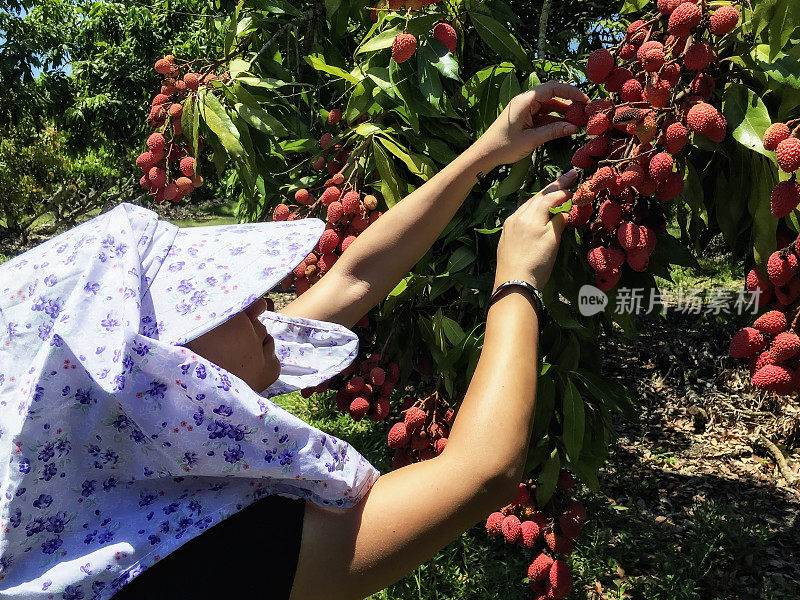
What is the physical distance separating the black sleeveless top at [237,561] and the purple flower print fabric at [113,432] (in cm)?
4

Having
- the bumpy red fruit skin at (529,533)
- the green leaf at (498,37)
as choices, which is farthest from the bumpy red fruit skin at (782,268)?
the bumpy red fruit skin at (529,533)

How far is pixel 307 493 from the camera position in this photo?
96 centimetres

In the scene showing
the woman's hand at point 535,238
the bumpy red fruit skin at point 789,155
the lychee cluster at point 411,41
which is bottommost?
the woman's hand at point 535,238

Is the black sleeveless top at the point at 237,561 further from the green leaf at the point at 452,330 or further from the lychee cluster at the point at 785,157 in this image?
the green leaf at the point at 452,330

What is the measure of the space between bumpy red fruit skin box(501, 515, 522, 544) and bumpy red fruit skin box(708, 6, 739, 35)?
124 centimetres

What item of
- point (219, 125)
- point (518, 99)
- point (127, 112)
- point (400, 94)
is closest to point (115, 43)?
point (127, 112)

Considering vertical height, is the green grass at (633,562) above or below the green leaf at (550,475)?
below

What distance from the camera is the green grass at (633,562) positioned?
2.56 m

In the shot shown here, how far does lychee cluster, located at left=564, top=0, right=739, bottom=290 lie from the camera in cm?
110

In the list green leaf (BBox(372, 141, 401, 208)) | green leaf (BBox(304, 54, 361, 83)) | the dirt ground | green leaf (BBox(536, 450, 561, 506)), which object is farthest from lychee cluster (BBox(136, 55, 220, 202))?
the dirt ground

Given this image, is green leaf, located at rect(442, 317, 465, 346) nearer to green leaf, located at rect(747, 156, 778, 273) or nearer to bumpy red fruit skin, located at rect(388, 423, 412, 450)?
bumpy red fruit skin, located at rect(388, 423, 412, 450)

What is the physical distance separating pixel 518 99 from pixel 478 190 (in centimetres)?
43

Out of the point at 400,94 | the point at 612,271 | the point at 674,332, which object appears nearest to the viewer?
the point at 612,271

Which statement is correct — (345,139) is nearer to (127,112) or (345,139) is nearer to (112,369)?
(112,369)
